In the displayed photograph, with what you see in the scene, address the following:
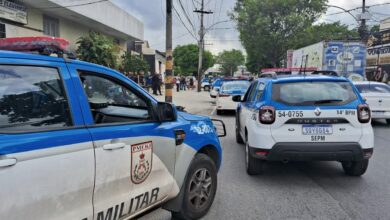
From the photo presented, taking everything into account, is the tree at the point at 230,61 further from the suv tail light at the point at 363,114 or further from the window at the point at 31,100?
the window at the point at 31,100

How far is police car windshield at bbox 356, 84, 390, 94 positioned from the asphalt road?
5.52 m

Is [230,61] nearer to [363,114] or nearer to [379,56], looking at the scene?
[379,56]

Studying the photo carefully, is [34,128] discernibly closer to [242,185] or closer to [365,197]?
[242,185]

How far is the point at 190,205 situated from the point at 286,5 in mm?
39268

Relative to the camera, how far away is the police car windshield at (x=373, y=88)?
1148 centimetres

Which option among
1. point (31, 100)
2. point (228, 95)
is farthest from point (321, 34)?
point (31, 100)

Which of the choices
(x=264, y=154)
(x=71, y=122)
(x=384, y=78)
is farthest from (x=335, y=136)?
(x=384, y=78)

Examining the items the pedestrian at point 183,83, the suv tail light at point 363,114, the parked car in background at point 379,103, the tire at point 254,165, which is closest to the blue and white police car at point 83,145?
the tire at point 254,165

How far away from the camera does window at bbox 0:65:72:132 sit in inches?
87.0

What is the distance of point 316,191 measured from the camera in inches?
194

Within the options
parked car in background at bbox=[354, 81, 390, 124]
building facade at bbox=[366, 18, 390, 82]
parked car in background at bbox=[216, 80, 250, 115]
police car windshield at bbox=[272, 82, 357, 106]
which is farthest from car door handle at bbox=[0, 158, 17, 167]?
building facade at bbox=[366, 18, 390, 82]

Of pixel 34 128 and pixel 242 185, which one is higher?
pixel 34 128

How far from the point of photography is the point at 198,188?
3.94 m

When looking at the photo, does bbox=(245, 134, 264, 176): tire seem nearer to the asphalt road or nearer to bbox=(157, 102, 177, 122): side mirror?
the asphalt road
